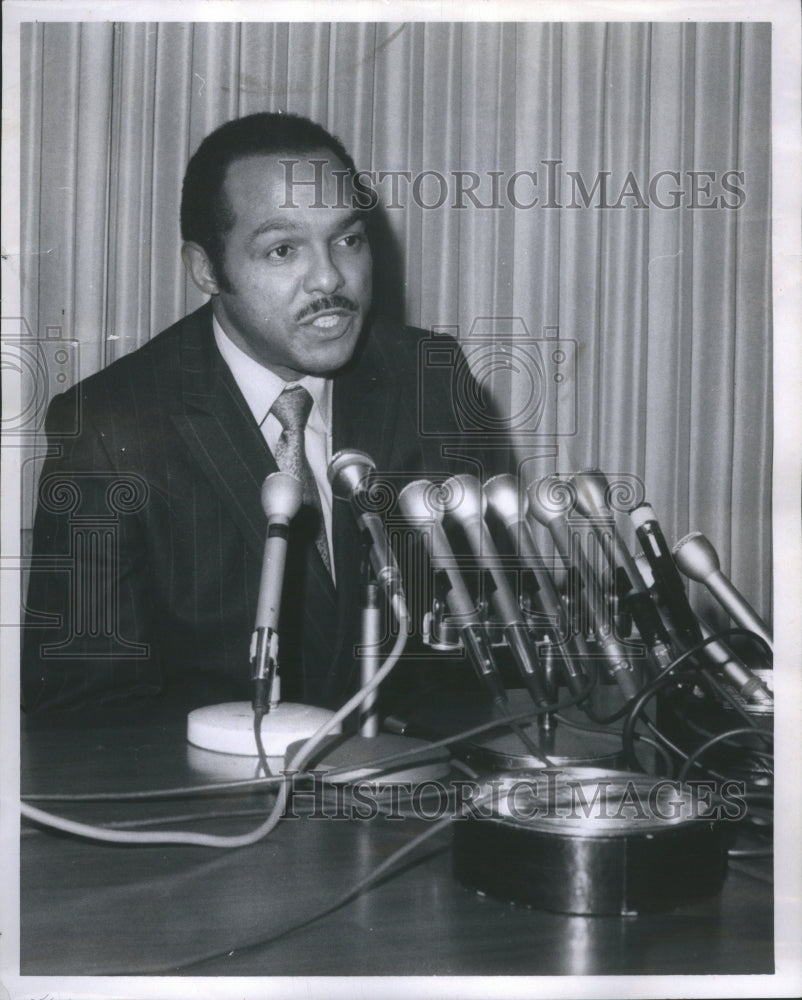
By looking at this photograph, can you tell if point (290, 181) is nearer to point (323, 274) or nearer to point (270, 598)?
point (323, 274)

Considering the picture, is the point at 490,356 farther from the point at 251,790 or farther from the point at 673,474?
the point at 251,790

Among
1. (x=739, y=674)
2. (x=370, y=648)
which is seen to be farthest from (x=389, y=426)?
(x=739, y=674)

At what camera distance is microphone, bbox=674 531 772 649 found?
713 mm

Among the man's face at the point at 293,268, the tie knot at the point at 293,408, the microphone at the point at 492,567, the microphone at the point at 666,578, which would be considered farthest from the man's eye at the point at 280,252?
the microphone at the point at 666,578

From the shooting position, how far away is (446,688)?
759 millimetres

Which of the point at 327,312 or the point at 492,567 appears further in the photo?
the point at 327,312

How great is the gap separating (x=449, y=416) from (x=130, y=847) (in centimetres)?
41

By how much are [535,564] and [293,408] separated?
A: 0.82 feet

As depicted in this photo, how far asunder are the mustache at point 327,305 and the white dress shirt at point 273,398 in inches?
2.0

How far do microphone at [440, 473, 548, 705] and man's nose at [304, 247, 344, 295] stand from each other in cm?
20

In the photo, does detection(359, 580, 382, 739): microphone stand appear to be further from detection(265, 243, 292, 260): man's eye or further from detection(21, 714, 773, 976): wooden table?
detection(265, 243, 292, 260): man's eye

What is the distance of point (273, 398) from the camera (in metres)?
0.84

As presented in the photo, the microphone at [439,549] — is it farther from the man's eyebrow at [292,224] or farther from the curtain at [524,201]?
the man's eyebrow at [292,224]

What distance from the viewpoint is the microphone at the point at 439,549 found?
0.72 meters
